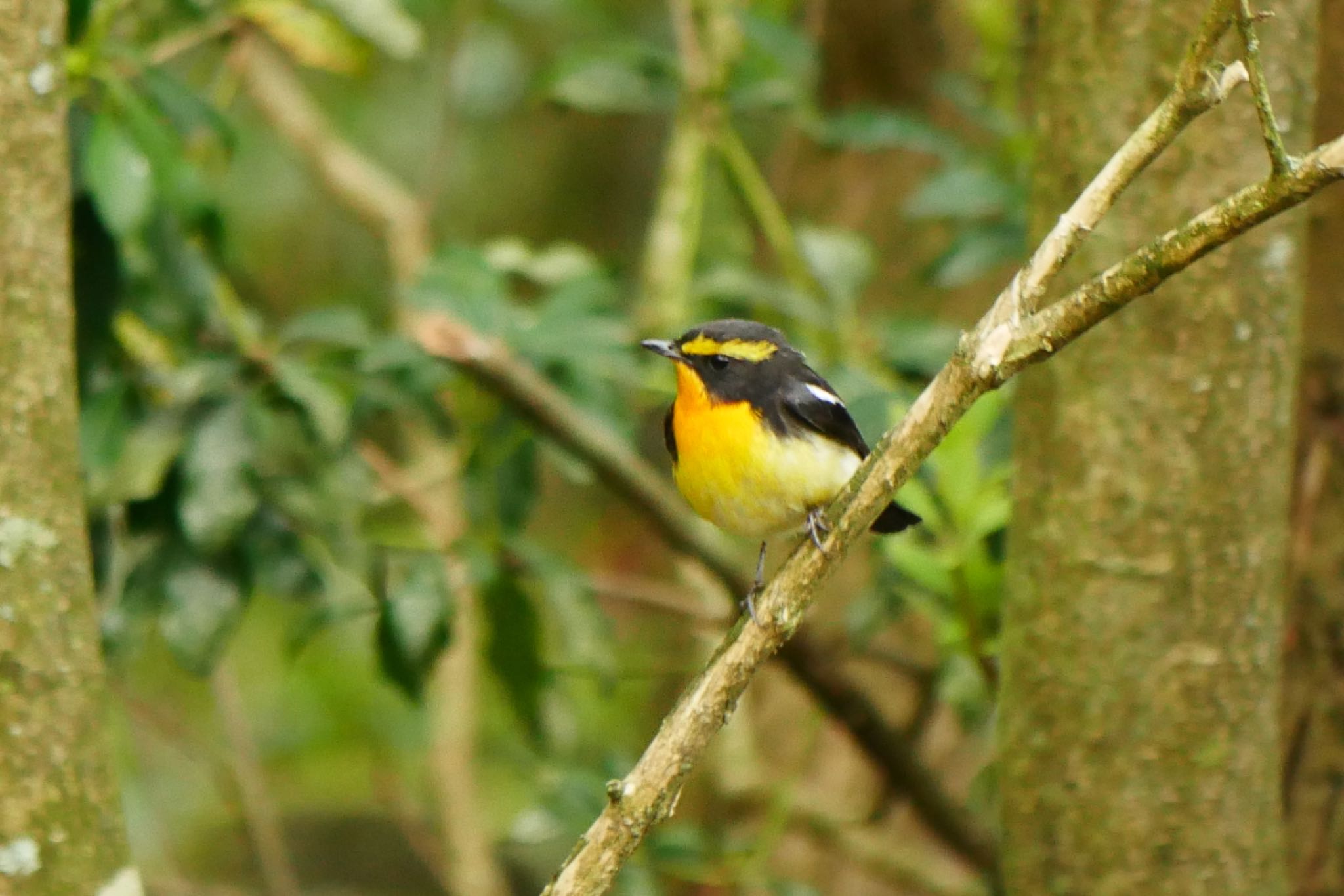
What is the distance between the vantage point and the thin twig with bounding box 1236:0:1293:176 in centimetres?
180

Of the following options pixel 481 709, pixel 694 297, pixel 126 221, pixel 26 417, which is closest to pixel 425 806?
pixel 481 709

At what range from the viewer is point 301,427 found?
3.55 m

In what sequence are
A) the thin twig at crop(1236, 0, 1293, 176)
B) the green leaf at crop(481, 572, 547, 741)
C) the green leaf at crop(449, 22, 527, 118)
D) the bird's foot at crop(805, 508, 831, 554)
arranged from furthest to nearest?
the green leaf at crop(449, 22, 527, 118)
the green leaf at crop(481, 572, 547, 741)
the bird's foot at crop(805, 508, 831, 554)
the thin twig at crop(1236, 0, 1293, 176)

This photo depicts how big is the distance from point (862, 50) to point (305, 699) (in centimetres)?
341

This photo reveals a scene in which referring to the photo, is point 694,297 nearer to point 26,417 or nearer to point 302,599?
point 302,599

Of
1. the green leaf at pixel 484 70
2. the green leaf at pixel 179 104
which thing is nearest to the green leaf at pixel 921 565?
the green leaf at pixel 179 104

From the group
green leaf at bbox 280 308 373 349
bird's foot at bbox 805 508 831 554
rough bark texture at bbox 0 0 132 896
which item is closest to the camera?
rough bark texture at bbox 0 0 132 896

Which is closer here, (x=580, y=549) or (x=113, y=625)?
(x=113, y=625)

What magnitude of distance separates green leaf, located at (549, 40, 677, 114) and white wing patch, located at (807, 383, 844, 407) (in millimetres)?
1528

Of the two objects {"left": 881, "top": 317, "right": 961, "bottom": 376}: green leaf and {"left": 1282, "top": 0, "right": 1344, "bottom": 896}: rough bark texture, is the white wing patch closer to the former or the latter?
{"left": 881, "top": 317, "right": 961, "bottom": 376}: green leaf

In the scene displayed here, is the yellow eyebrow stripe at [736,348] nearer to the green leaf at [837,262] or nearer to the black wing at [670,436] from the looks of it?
the black wing at [670,436]

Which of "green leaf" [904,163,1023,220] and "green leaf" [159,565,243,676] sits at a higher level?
"green leaf" [904,163,1023,220]

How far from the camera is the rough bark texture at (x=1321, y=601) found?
3391 mm

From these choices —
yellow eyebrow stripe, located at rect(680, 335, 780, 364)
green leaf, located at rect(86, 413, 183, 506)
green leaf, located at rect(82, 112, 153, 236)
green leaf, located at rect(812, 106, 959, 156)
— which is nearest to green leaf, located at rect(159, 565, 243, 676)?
green leaf, located at rect(86, 413, 183, 506)
